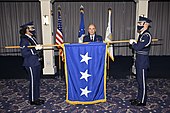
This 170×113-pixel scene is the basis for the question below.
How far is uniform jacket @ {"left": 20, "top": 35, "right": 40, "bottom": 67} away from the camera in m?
3.91

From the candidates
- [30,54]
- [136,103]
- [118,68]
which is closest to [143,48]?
[136,103]

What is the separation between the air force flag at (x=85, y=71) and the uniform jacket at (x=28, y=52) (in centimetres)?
60

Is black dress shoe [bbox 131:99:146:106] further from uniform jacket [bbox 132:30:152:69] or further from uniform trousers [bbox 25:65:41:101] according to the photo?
uniform trousers [bbox 25:65:41:101]

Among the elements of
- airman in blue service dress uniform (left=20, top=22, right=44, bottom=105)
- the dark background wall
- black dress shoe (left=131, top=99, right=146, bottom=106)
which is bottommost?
black dress shoe (left=131, top=99, right=146, bottom=106)

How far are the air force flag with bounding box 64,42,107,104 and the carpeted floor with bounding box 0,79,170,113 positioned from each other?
0.20m

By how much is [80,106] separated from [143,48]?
164 centimetres

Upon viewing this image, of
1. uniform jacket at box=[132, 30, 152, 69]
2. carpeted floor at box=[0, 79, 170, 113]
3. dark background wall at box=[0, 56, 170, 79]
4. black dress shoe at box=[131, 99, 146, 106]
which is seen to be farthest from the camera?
dark background wall at box=[0, 56, 170, 79]

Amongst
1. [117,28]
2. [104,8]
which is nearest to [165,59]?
[117,28]

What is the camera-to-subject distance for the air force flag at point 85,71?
3.94 metres

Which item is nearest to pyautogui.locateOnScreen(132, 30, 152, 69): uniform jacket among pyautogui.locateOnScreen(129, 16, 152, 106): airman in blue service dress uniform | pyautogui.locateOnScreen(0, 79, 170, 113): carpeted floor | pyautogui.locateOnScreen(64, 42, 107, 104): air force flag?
pyautogui.locateOnScreen(129, 16, 152, 106): airman in blue service dress uniform

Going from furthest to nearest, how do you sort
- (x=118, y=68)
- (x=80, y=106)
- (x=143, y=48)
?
(x=118, y=68) < (x=80, y=106) < (x=143, y=48)

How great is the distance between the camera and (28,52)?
3.93m

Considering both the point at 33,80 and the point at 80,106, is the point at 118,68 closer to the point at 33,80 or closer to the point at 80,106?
the point at 80,106

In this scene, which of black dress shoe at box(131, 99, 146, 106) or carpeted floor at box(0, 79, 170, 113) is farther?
black dress shoe at box(131, 99, 146, 106)
